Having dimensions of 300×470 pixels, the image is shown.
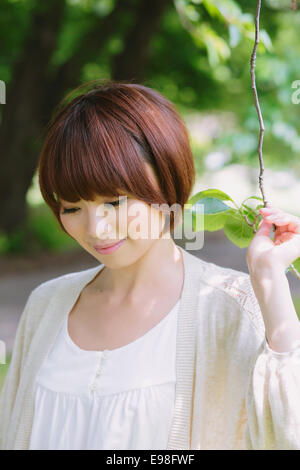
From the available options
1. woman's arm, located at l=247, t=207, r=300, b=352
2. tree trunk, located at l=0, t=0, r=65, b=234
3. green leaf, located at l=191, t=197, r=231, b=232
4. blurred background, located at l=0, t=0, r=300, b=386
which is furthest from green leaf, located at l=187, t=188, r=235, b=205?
tree trunk, located at l=0, t=0, r=65, b=234

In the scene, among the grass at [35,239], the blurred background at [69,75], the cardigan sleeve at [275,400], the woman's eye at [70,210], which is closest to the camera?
the cardigan sleeve at [275,400]

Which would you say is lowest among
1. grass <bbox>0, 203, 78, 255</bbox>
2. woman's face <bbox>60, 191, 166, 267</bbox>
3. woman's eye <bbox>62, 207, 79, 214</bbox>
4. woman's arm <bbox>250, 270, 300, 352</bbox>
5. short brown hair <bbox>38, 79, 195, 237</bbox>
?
woman's arm <bbox>250, 270, 300, 352</bbox>

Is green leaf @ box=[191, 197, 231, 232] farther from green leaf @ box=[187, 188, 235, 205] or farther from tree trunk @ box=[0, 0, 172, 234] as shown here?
tree trunk @ box=[0, 0, 172, 234]

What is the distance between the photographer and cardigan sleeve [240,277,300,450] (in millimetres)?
1137

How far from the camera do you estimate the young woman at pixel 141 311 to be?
1368 millimetres

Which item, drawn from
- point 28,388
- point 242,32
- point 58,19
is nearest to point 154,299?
point 28,388

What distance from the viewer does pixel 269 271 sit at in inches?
47.1

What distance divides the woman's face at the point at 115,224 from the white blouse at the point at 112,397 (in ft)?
0.70

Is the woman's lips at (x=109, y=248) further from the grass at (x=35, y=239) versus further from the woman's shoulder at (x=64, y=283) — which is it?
the grass at (x=35, y=239)

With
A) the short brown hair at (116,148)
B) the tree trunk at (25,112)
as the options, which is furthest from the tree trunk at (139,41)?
the short brown hair at (116,148)

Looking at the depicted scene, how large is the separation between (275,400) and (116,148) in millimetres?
685

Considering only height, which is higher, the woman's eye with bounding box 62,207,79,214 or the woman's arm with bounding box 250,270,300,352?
the woman's eye with bounding box 62,207,79,214

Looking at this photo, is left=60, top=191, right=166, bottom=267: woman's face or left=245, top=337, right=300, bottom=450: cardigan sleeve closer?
left=245, top=337, right=300, bottom=450: cardigan sleeve
